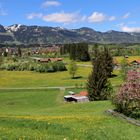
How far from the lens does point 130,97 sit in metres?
35.5

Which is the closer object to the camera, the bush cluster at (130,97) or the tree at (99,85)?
the bush cluster at (130,97)

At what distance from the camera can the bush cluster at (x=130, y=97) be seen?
35.5 meters

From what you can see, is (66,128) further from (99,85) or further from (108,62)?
(108,62)

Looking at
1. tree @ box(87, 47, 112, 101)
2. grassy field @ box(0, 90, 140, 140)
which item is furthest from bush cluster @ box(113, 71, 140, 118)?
tree @ box(87, 47, 112, 101)

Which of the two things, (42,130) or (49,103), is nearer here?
(42,130)

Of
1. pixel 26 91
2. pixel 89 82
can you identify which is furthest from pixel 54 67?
pixel 89 82

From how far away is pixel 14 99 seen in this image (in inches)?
3915

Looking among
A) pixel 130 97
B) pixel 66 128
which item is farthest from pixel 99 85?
pixel 66 128

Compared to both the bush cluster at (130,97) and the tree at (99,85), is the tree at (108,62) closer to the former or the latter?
the tree at (99,85)

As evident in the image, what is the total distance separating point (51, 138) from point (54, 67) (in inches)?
6679

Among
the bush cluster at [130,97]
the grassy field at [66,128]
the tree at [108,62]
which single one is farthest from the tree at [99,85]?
the tree at [108,62]

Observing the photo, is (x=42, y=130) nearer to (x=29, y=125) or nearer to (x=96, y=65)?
(x=29, y=125)

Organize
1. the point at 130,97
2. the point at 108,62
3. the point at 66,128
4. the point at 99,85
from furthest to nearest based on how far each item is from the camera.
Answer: the point at 108,62 → the point at 99,85 → the point at 130,97 → the point at 66,128

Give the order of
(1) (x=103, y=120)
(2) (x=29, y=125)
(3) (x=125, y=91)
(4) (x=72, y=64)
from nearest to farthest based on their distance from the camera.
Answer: (2) (x=29, y=125) → (1) (x=103, y=120) → (3) (x=125, y=91) → (4) (x=72, y=64)
